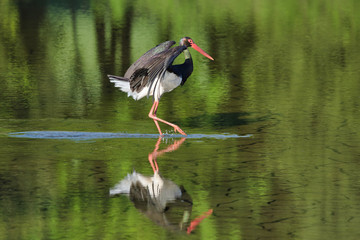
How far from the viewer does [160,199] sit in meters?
8.11

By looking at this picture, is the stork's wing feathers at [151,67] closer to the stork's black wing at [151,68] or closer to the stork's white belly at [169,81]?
the stork's black wing at [151,68]

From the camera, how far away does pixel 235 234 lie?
23.1 ft

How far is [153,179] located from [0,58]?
11847 mm

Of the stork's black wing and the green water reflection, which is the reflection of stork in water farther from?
the stork's black wing

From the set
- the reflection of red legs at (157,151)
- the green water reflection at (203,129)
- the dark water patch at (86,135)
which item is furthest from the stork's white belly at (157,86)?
the reflection of red legs at (157,151)

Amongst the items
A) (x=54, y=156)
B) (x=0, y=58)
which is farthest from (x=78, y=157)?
(x=0, y=58)

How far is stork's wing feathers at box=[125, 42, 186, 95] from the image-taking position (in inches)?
454

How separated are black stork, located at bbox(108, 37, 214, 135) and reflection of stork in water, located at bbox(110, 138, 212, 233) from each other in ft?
7.59

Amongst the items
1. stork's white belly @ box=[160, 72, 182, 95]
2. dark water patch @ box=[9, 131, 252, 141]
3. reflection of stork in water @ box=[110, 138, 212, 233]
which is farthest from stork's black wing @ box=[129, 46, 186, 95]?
reflection of stork in water @ box=[110, 138, 212, 233]

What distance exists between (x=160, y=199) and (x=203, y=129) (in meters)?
3.96

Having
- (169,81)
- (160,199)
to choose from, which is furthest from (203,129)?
(160,199)

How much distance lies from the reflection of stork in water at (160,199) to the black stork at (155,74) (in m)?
2.31

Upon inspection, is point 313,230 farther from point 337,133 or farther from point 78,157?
point 337,133

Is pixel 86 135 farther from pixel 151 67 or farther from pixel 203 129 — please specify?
pixel 203 129
